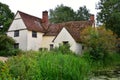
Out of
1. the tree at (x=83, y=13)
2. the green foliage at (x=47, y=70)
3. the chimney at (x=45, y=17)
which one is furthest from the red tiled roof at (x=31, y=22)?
the tree at (x=83, y=13)

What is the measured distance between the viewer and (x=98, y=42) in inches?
1085

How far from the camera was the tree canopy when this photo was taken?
203ft

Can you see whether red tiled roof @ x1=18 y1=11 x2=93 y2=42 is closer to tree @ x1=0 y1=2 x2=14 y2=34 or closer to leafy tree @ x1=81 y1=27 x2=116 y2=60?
leafy tree @ x1=81 y1=27 x2=116 y2=60

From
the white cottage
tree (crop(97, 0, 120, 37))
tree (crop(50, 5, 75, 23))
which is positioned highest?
tree (crop(50, 5, 75, 23))

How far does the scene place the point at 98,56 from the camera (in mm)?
26547

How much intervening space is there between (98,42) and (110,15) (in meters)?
8.88

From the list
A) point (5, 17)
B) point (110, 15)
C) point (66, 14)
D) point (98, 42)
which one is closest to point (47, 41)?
point (5, 17)

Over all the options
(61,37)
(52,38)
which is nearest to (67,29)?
(61,37)

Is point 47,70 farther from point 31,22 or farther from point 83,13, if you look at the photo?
point 83,13

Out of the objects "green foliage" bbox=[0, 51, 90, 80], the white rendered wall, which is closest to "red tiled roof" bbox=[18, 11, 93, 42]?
the white rendered wall

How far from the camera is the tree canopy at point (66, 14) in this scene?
61.8 metres

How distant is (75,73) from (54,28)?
30.0 m

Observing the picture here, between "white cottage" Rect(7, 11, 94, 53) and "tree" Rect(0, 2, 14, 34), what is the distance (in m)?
→ 3.17

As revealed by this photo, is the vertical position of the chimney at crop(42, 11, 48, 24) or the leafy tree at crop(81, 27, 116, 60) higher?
the chimney at crop(42, 11, 48, 24)
